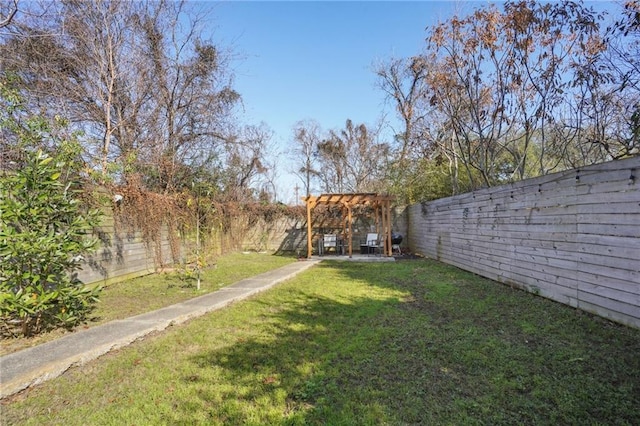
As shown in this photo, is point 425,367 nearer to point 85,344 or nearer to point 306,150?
point 85,344

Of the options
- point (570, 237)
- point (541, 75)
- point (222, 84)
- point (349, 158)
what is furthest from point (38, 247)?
point (349, 158)

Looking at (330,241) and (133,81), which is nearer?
(133,81)

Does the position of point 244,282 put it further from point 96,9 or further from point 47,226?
point 96,9

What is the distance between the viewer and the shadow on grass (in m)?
2.14

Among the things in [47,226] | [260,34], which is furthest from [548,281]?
[260,34]

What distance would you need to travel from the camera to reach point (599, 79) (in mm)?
6766

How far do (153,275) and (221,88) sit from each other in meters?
7.00

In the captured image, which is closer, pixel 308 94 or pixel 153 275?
pixel 153 275

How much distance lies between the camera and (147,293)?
5.83 meters

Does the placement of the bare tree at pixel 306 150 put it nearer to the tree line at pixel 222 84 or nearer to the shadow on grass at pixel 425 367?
the tree line at pixel 222 84

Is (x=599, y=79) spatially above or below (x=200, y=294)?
above

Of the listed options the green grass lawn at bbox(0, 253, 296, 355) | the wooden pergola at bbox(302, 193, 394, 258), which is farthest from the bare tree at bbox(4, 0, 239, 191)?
the wooden pergola at bbox(302, 193, 394, 258)

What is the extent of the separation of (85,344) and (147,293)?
2.67m

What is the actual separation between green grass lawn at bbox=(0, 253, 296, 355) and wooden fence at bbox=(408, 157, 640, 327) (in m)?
5.24
